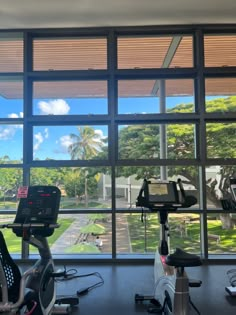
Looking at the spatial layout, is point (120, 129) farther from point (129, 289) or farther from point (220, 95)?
point (129, 289)

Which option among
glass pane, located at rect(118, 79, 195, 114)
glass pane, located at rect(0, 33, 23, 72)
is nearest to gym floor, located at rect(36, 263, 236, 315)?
glass pane, located at rect(118, 79, 195, 114)

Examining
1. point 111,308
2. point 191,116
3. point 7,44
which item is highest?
point 7,44

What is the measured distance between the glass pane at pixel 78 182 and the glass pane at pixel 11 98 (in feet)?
3.28

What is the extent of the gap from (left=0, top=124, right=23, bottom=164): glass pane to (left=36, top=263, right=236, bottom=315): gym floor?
76.4 inches

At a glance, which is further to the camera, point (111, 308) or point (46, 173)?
point (46, 173)

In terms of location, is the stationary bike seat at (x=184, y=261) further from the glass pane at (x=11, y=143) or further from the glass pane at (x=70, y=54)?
the glass pane at (x=70, y=54)

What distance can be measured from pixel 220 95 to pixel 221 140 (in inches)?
29.2

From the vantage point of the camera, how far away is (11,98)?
5125 mm

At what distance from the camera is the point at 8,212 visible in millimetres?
4973

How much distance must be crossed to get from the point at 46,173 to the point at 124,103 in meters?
1.72

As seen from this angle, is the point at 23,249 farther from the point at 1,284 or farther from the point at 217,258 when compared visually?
the point at 217,258

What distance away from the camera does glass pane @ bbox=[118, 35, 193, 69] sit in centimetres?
509

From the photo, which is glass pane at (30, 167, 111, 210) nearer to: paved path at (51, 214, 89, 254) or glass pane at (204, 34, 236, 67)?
paved path at (51, 214, 89, 254)

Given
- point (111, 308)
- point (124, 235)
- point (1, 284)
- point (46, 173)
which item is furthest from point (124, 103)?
point (1, 284)
